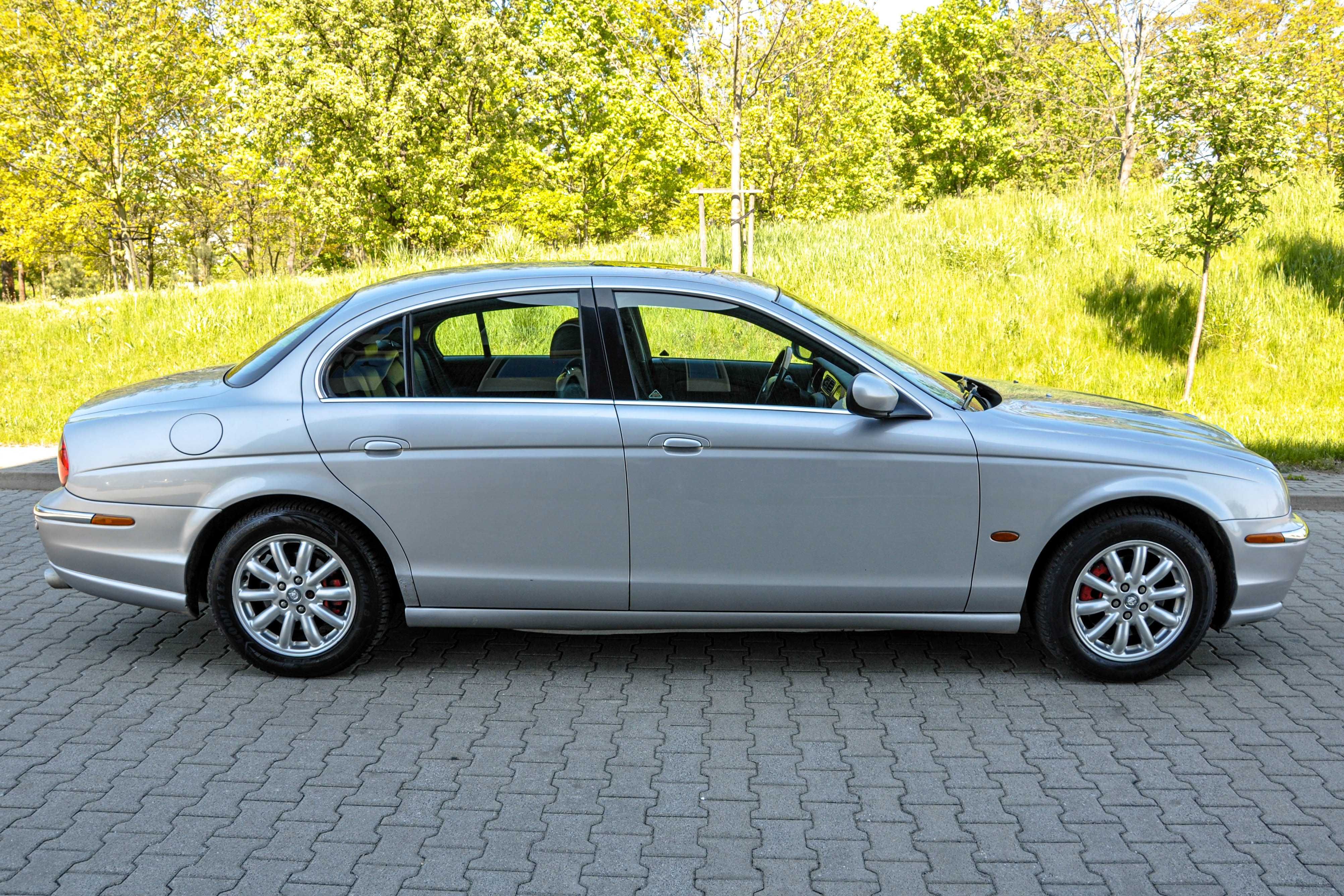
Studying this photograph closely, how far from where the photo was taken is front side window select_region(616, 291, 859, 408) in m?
4.60

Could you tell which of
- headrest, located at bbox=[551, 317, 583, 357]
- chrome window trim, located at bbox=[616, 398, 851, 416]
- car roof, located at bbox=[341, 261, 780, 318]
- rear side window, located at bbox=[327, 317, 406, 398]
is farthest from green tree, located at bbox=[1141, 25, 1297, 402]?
rear side window, located at bbox=[327, 317, 406, 398]

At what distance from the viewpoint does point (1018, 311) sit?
45.4 ft

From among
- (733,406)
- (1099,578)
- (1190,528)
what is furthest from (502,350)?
(1190,528)

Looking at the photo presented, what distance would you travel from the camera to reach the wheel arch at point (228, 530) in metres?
4.59

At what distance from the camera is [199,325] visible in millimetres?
14805

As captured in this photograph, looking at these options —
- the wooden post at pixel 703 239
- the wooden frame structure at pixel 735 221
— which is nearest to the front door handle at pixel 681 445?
the wooden frame structure at pixel 735 221

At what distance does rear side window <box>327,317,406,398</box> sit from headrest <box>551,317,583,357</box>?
641 millimetres

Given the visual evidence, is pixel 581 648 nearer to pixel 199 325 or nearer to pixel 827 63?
pixel 199 325

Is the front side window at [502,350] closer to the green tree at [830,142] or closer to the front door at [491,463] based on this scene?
the front door at [491,463]

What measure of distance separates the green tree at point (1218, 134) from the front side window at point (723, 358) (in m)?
8.59

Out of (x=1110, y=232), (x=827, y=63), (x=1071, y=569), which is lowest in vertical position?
(x=1071, y=569)

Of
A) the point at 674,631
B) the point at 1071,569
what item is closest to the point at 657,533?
the point at 674,631

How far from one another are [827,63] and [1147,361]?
10.8m

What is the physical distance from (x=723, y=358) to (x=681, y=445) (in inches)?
23.2
